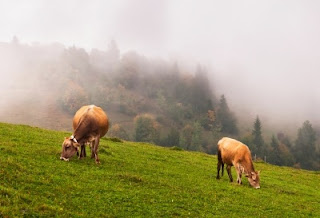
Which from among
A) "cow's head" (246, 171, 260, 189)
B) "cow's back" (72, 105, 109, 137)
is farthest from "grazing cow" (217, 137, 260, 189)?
"cow's back" (72, 105, 109, 137)

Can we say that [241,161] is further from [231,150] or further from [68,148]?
[68,148]

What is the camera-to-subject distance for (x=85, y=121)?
76.4 feet

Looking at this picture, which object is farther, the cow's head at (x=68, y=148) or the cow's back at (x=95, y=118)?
the cow's back at (x=95, y=118)

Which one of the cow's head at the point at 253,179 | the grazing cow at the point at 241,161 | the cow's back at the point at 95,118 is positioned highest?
the cow's back at the point at 95,118

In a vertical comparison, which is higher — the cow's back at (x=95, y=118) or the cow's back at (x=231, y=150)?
the cow's back at (x=95, y=118)

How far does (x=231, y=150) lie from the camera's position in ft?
90.1

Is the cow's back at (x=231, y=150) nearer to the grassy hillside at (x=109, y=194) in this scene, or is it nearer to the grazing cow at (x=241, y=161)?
the grazing cow at (x=241, y=161)

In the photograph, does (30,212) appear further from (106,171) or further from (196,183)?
(196,183)

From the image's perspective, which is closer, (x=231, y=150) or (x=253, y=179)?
(x=253, y=179)

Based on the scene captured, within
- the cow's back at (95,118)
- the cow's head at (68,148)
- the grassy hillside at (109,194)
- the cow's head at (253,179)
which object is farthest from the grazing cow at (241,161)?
the cow's head at (68,148)

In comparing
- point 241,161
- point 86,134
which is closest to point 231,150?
point 241,161

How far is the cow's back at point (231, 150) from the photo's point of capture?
88.5 ft

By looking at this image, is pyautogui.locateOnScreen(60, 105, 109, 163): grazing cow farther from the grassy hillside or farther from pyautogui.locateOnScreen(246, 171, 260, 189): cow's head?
pyautogui.locateOnScreen(246, 171, 260, 189): cow's head

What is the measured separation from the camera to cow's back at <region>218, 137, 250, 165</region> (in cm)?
2697
